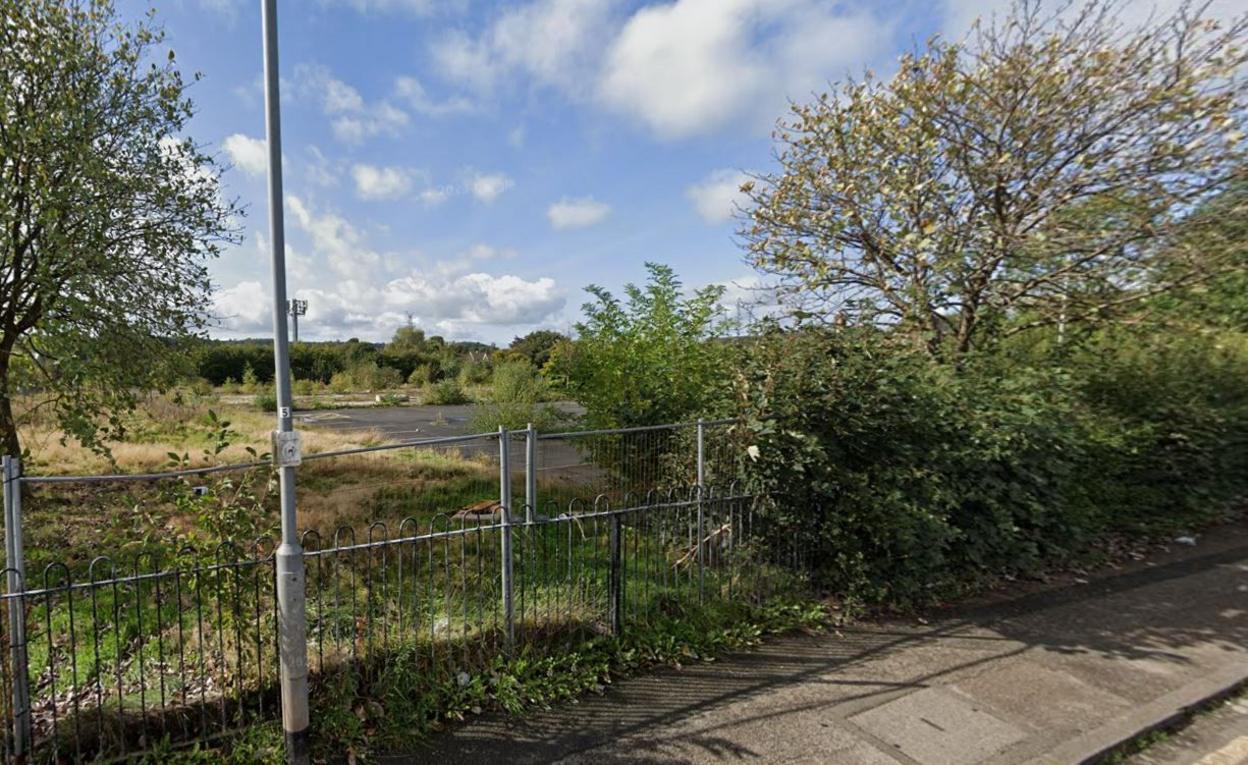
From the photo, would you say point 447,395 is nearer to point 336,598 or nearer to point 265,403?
point 265,403

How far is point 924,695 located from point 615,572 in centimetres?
198

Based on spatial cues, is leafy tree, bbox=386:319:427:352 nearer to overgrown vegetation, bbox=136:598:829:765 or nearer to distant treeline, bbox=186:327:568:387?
distant treeline, bbox=186:327:568:387

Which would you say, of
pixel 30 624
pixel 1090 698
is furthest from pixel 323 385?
pixel 1090 698

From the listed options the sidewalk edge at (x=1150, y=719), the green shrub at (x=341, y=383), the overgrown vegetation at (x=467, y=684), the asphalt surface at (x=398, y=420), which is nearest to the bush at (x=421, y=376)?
the green shrub at (x=341, y=383)

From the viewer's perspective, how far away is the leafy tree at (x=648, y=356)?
6.30 m

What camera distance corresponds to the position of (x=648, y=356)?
21.0 feet

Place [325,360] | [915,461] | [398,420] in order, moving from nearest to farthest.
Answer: [915,461], [398,420], [325,360]

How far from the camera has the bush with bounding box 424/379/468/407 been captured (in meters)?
25.6

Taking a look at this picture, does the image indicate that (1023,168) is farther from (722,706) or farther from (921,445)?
(722,706)

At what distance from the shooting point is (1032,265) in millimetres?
6055

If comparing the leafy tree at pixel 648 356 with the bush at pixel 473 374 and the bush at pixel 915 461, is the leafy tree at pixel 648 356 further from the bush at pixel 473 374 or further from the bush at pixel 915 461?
the bush at pixel 473 374

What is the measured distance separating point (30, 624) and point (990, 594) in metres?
7.40

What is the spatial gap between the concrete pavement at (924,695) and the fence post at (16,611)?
164cm

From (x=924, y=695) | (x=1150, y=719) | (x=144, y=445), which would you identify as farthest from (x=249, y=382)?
(x=1150, y=719)
